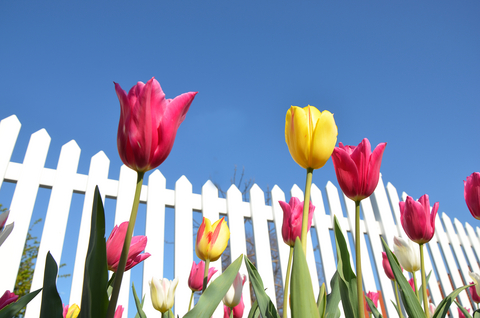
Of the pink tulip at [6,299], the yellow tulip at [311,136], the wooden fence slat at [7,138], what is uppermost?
the wooden fence slat at [7,138]

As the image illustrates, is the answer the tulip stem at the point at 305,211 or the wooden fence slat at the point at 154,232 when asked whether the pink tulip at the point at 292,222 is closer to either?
the tulip stem at the point at 305,211

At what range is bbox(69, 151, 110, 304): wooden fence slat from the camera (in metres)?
1.75

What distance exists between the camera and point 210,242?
865 mm

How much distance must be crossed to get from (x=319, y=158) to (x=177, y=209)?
1867 mm

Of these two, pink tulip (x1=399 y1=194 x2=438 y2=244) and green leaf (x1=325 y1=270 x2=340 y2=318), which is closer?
green leaf (x1=325 y1=270 x2=340 y2=318)

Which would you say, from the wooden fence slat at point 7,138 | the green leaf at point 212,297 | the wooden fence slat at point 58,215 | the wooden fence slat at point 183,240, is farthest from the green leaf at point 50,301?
the wooden fence slat at point 7,138

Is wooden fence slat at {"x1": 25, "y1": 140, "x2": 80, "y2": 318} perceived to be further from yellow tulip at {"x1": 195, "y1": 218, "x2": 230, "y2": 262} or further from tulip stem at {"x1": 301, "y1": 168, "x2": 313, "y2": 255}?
tulip stem at {"x1": 301, "y1": 168, "x2": 313, "y2": 255}

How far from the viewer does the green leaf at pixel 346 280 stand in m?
0.51

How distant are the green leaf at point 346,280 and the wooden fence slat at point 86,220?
1.32 m

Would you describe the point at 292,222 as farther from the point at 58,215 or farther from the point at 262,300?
the point at 58,215

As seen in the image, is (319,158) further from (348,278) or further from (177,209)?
(177,209)

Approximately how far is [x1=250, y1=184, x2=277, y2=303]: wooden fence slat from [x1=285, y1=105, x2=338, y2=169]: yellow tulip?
185 cm

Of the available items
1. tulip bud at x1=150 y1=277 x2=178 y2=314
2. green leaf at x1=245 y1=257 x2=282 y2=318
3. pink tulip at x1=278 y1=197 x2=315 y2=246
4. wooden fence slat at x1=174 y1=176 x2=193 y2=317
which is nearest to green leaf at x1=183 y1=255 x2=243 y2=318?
green leaf at x1=245 y1=257 x2=282 y2=318

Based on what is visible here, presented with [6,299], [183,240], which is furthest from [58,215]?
[6,299]
